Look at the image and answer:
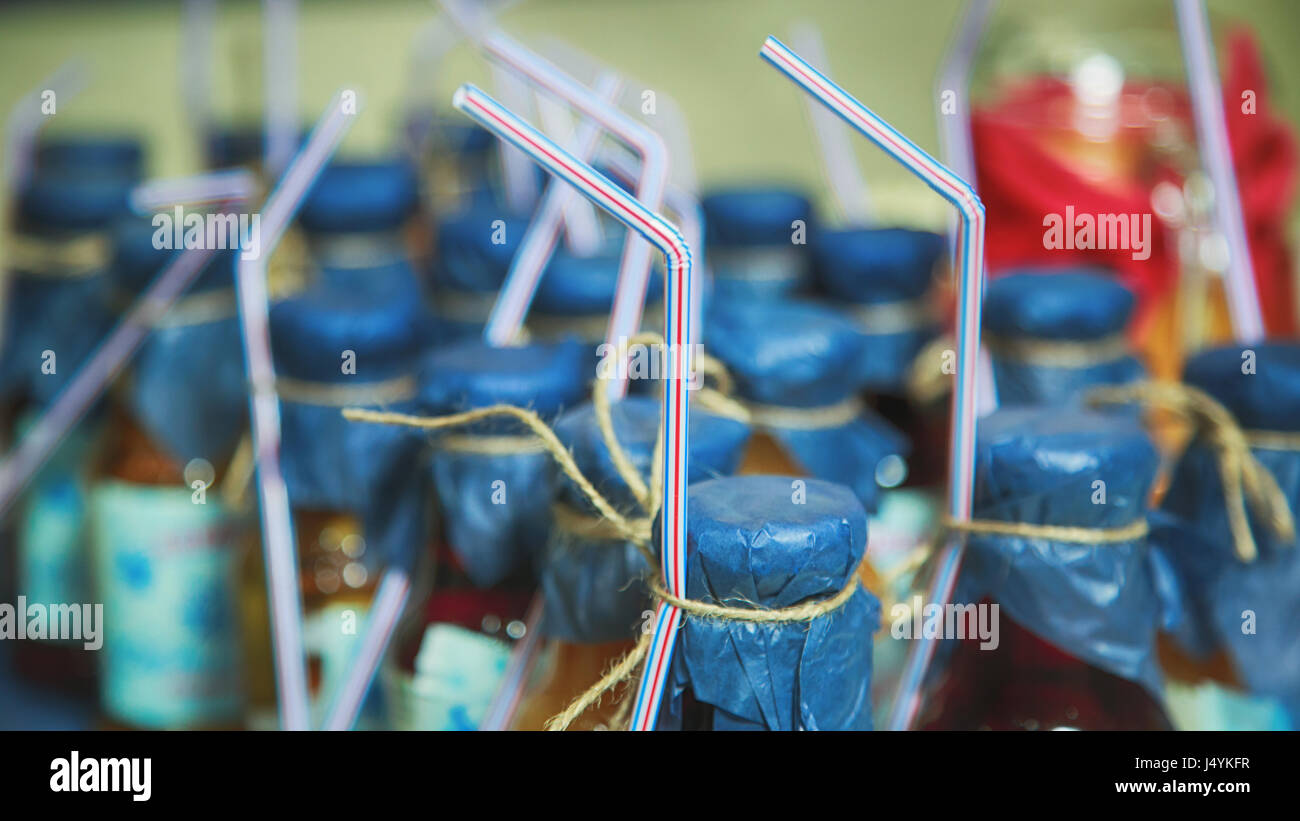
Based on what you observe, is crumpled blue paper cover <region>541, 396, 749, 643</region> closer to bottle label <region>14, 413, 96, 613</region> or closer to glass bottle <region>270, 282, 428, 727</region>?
glass bottle <region>270, 282, 428, 727</region>

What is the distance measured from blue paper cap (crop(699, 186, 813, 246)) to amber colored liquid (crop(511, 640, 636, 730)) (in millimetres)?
361

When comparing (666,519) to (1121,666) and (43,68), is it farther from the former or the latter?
(43,68)

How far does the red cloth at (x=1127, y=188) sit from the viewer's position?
0.78 meters

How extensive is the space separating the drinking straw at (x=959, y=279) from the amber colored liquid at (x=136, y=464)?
384 mm

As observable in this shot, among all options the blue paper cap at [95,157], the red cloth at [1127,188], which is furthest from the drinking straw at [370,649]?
the blue paper cap at [95,157]

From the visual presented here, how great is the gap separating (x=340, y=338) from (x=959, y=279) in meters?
0.27

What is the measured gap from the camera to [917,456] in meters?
0.63

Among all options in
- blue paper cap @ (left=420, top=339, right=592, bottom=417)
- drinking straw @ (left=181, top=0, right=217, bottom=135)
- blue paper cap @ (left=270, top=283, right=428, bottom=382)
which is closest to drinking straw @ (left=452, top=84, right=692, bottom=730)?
blue paper cap @ (left=420, top=339, right=592, bottom=417)

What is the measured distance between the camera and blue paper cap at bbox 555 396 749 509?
0.42m

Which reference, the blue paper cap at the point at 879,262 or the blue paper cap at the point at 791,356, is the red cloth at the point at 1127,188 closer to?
the blue paper cap at the point at 879,262

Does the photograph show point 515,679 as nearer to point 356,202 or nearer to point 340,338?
point 340,338

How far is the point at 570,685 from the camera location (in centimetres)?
45

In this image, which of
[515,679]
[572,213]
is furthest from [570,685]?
[572,213]
